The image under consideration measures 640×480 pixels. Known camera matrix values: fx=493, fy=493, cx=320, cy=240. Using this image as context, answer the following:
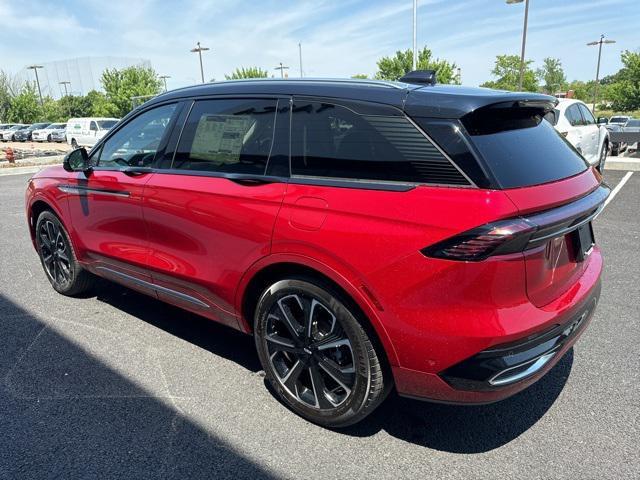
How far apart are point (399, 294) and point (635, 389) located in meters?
1.79

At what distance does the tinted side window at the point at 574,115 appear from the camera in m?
8.93

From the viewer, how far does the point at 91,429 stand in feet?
8.68

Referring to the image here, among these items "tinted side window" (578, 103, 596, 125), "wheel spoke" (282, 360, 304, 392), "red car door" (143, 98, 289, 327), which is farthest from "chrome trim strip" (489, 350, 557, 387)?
"tinted side window" (578, 103, 596, 125)

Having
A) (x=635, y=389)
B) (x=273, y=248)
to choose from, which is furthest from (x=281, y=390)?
(x=635, y=389)

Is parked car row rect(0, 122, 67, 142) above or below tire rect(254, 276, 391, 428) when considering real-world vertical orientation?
above

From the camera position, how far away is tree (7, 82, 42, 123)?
204ft

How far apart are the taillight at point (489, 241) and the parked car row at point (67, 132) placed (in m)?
23.5

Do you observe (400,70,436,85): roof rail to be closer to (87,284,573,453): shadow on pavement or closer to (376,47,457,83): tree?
(87,284,573,453): shadow on pavement

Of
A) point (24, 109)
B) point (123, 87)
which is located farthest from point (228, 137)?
point (24, 109)

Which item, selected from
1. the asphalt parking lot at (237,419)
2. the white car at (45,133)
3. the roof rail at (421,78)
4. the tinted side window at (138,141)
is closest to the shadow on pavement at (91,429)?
the asphalt parking lot at (237,419)

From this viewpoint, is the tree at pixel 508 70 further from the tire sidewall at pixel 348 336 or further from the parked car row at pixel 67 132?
the tire sidewall at pixel 348 336

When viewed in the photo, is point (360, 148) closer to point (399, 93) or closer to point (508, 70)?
point (399, 93)

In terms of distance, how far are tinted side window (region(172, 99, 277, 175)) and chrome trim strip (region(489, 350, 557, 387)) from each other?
1.55 metres

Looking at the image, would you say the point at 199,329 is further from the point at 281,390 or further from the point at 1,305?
the point at 1,305
